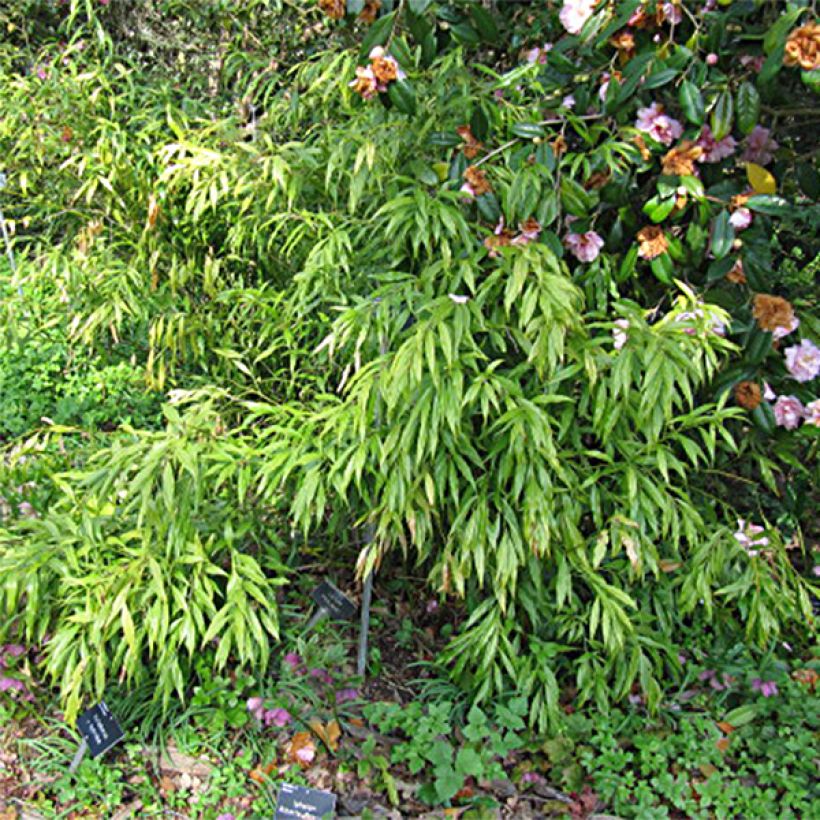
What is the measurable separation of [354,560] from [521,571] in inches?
20.0

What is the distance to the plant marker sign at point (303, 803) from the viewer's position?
1.49 m

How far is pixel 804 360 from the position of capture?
170 cm

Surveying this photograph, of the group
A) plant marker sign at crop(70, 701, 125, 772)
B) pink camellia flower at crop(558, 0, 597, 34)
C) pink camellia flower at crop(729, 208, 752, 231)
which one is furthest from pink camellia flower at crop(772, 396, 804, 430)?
plant marker sign at crop(70, 701, 125, 772)

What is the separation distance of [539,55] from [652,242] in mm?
489

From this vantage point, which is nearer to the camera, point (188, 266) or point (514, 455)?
point (514, 455)

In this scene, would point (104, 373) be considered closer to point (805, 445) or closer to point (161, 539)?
point (161, 539)

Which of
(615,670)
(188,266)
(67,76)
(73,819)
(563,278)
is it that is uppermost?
(67,76)

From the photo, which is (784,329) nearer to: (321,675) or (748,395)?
(748,395)

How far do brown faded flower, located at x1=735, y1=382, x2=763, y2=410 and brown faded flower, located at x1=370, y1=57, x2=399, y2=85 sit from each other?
0.96 meters

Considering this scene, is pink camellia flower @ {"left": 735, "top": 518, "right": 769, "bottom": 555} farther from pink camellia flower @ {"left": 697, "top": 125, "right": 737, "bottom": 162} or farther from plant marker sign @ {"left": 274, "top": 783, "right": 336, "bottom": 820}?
plant marker sign @ {"left": 274, "top": 783, "right": 336, "bottom": 820}

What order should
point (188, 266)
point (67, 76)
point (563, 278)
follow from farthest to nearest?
1. point (67, 76)
2. point (188, 266)
3. point (563, 278)

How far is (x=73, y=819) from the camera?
1.56 metres

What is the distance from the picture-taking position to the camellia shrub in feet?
4.91

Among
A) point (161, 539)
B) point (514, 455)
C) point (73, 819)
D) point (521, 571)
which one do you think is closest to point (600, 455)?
point (514, 455)
